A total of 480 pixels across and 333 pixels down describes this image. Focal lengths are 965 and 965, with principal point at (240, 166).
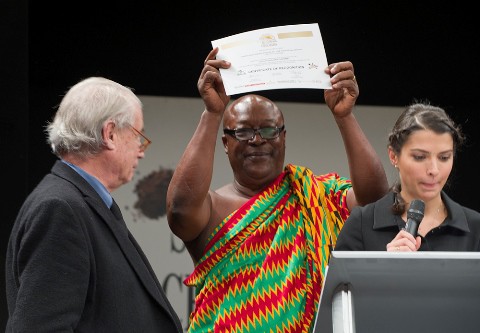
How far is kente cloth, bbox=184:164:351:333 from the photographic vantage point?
2855 mm

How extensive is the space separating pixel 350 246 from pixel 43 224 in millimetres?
852

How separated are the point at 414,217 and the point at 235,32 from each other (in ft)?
7.95

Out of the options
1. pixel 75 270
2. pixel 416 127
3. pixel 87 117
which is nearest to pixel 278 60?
pixel 416 127

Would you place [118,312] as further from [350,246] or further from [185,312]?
[185,312]

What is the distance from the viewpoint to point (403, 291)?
1809 mm

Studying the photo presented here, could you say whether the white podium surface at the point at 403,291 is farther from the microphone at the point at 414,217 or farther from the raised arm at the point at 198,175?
the raised arm at the point at 198,175

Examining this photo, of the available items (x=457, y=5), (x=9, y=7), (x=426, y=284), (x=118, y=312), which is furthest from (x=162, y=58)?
(x=426, y=284)

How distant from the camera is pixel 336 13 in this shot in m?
4.46

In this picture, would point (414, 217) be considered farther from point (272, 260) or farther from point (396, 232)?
point (272, 260)

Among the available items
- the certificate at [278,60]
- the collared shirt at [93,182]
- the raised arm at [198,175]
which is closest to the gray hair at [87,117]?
the collared shirt at [93,182]

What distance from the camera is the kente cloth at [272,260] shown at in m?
2.86

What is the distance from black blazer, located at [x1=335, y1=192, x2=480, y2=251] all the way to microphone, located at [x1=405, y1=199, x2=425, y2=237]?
299 mm

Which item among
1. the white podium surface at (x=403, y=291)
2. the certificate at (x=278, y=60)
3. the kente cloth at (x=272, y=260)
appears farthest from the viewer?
the kente cloth at (x=272, y=260)

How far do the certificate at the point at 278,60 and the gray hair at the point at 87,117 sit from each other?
1.82 feet
